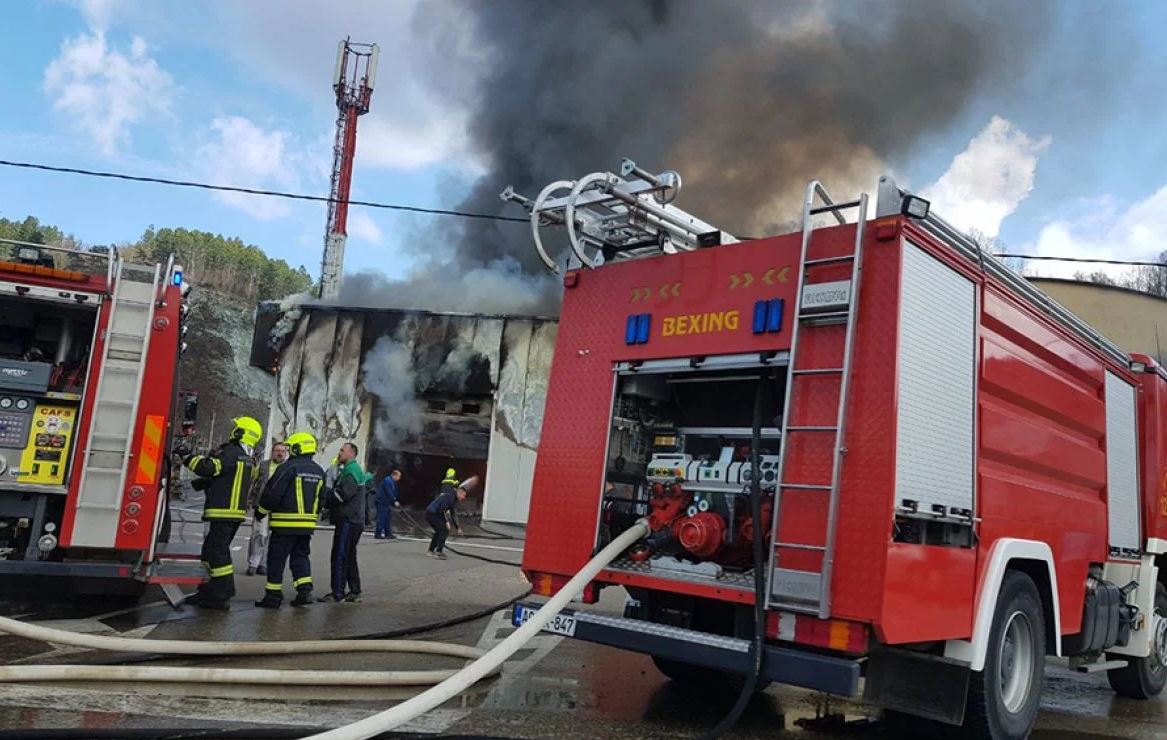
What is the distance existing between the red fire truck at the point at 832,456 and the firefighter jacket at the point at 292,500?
119 inches

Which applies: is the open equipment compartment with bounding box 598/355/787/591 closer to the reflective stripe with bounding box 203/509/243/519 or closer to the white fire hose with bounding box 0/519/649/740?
the white fire hose with bounding box 0/519/649/740

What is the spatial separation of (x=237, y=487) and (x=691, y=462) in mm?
3994

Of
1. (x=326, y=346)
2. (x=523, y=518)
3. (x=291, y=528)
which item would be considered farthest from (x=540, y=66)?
(x=291, y=528)

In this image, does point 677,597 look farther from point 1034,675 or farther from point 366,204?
point 366,204

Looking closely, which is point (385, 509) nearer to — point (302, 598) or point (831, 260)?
point (302, 598)

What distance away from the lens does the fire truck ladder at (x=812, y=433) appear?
3.76 m

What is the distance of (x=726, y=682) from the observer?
17.8 ft

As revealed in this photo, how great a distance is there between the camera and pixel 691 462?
4.76 meters

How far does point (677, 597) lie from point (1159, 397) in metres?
4.39

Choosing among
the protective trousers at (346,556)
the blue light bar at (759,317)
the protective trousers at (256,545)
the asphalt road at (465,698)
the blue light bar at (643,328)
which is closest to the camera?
the asphalt road at (465,698)

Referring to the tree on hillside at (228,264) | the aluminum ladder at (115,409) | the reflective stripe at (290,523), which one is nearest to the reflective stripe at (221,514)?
the reflective stripe at (290,523)

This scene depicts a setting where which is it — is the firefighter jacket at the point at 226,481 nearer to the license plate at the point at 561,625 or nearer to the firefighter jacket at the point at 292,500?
the firefighter jacket at the point at 292,500

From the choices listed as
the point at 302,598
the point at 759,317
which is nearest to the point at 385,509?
the point at 302,598

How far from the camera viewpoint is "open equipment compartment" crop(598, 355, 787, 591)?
4.38 meters
